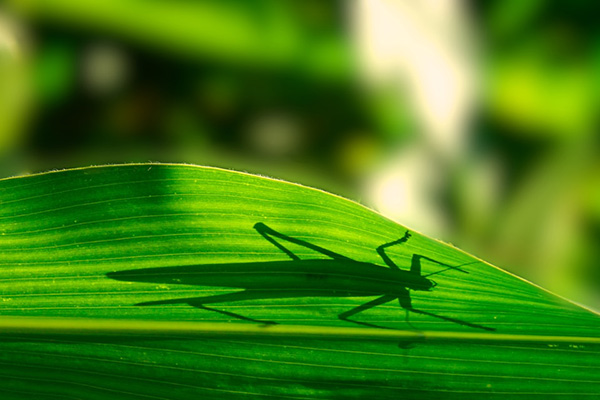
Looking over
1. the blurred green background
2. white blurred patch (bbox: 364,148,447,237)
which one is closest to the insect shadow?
the blurred green background

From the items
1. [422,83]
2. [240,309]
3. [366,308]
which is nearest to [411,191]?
[422,83]

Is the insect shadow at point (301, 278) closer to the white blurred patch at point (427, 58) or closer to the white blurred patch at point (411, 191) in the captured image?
the white blurred patch at point (411, 191)

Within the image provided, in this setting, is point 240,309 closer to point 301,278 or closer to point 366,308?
point 301,278

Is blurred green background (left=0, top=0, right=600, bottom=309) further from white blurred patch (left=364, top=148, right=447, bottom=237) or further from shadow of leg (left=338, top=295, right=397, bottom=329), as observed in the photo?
shadow of leg (left=338, top=295, right=397, bottom=329)

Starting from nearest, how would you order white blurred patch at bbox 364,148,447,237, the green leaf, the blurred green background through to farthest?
the green leaf → the blurred green background → white blurred patch at bbox 364,148,447,237

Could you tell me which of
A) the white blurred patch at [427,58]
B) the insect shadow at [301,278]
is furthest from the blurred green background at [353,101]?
the insect shadow at [301,278]

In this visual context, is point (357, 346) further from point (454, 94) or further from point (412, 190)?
point (454, 94)

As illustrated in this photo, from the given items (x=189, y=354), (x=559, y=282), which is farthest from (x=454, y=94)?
(x=189, y=354)
